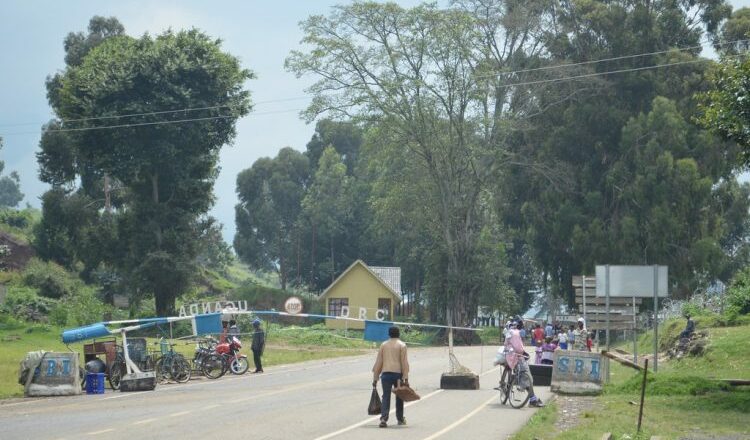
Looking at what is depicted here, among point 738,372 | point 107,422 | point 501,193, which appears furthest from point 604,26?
point 107,422

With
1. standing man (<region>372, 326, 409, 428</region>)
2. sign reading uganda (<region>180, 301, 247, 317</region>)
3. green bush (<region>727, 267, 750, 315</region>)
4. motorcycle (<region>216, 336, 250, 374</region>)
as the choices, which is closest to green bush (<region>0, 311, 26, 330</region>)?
sign reading uganda (<region>180, 301, 247, 317</region>)

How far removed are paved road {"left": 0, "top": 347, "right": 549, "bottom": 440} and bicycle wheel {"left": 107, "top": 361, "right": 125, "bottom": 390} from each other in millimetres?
896

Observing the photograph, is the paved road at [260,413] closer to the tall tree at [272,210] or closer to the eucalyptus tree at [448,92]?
the eucalyptus tree at [448,92]

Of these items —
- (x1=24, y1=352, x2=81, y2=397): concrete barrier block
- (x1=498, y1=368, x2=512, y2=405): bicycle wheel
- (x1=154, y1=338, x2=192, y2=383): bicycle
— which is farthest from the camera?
(x1=154, y1=338, x2=192, y2=383): bicycle

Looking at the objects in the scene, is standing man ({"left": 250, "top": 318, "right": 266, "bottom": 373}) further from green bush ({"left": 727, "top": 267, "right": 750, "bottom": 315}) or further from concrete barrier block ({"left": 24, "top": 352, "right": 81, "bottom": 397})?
green bush ({"left": 727, "top": 267, "right": 750, "bottom": 315})

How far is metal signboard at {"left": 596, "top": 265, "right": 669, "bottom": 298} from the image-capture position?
28328 millimetres

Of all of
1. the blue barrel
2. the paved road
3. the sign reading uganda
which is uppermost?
the sign reading uganda

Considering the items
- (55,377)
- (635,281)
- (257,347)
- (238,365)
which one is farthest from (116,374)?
(635,281)

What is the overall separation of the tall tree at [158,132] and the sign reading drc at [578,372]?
133ft

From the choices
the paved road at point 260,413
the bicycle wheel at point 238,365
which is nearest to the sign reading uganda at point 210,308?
the bicycle wheel at point 238,365

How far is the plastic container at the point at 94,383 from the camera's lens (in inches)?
1148

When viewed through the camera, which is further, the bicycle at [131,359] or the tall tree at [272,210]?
the tall tree at [272,210]

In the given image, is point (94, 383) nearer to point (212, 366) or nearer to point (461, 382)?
point (212, 366)

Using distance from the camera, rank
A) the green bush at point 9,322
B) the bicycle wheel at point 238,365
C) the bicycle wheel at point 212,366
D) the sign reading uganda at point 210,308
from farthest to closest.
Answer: the green bush at point 9,322, the sign reading uganda at point 210,308, the bicycle wheel at point 238,365, the bicycle wheel at point 212,366
